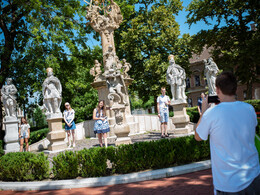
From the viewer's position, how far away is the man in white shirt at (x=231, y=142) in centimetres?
191

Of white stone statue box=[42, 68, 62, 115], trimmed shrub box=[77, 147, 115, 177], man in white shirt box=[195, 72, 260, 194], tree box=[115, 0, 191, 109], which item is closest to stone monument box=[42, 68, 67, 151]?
white stone statue box=[42, 68, 62, 115]

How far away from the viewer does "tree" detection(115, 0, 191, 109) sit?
962 inches

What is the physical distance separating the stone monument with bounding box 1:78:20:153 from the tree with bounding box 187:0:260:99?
18.9m

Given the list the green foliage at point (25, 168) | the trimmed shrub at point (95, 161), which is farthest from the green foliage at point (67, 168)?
the green foliage at point (25, 168)

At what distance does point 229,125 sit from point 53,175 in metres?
5.38

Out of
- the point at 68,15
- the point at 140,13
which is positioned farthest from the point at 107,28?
the point at 140,13

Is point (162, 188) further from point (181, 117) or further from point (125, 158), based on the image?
point (181, 117)

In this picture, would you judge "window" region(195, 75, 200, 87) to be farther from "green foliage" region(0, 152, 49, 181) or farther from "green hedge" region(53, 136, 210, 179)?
"green foliage" region(0, 152, 49, 181)

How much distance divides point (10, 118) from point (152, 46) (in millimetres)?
17720

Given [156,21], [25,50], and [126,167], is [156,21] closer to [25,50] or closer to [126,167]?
[25,50]

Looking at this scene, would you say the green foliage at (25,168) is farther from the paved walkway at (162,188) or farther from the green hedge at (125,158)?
the paved walkway at (162,188)

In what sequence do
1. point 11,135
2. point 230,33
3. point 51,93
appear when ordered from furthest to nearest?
1. point 230,33
2. point 11,135
3. point 51,93

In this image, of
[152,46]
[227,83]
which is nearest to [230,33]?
[152,46]

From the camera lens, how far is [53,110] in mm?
10289
